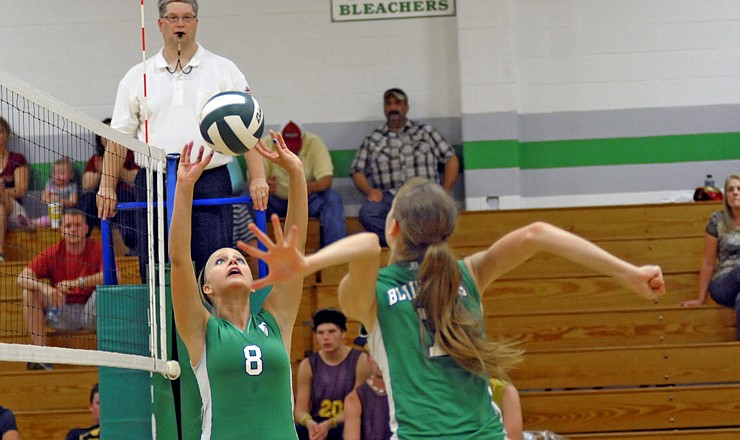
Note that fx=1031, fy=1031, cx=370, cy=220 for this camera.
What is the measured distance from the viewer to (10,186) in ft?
32.2

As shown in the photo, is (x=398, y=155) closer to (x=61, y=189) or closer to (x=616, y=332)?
(x=616, y=332)

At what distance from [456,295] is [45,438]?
5.09 metres

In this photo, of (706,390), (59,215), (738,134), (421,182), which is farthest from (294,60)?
(421,182)

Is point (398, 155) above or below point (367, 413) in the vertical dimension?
above

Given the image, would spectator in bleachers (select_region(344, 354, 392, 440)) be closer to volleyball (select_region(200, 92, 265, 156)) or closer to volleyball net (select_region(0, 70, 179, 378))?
volleyball net (select_region(0, 70, 179, 378))

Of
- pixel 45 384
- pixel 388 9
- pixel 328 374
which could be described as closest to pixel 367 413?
pixel 328 374

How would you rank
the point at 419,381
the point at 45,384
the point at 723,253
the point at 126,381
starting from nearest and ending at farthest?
1. the point at 419,381
2. the point at 126,381
3. the point at 45,384
4. the point at 723,253

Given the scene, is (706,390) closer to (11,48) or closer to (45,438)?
(45,438)

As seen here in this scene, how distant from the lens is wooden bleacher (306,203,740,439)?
738 cm

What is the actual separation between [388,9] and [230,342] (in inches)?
291

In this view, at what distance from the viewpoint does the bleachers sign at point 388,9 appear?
10.9 metres

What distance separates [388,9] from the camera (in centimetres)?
1095

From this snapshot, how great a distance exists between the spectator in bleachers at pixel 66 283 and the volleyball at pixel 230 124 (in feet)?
8.99

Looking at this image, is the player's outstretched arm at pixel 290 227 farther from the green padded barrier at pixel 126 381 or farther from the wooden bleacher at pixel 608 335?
the wooden bleacher at pixel 608 335
